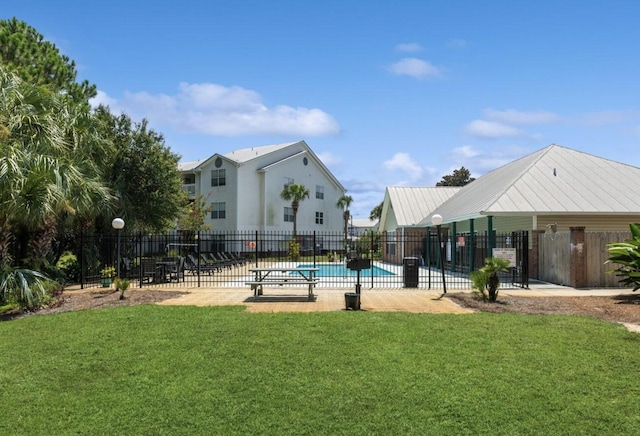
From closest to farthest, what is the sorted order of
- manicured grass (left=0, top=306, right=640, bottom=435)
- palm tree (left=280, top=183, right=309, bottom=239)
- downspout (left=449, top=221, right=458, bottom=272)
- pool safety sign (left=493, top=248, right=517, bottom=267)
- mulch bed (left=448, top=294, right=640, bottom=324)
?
manicured grass (left=0, top=306, right=640, bottom=435)
mulch bed (left=448, top=294, right=640, bottom=324)
pool safety sign (left=493, top=248, right=517, bottom=267)
downspout (left=449, top=221, right=458, bottom=272)
palm tree (left=280, top=183, right=309, bottom=239)

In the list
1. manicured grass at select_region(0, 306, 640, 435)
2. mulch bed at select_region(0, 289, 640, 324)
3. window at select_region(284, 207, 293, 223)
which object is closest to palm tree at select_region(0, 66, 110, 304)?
mulch bed at select_region(0, 289, 640, 324)

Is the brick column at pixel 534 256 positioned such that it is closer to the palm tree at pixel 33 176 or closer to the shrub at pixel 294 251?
the palm tree at pixel 33 176

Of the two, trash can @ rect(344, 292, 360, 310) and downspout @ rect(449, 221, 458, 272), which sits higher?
downspout @ rect(449, 221, 458, 272)

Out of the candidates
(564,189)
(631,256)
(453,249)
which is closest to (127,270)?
(453,249)

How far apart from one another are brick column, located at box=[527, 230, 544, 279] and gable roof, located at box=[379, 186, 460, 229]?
36.3 ft

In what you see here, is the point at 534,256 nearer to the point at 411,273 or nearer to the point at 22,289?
the point at 411,273

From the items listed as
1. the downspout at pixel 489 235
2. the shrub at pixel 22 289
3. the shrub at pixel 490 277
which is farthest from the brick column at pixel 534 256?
the shrub at pixel 22 289

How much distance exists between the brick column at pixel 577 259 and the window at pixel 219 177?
101ft

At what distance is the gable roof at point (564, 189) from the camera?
18.0 meters

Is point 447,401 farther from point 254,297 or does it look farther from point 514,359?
point 254,297

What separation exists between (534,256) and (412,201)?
14.9 m

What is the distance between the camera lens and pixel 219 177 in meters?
41.6

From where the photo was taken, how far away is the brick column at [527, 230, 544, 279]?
18058 mm

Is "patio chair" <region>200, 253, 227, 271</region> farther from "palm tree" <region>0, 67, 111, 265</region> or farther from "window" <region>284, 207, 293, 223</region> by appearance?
"window" <region>284, 207, 293, 223</region>
